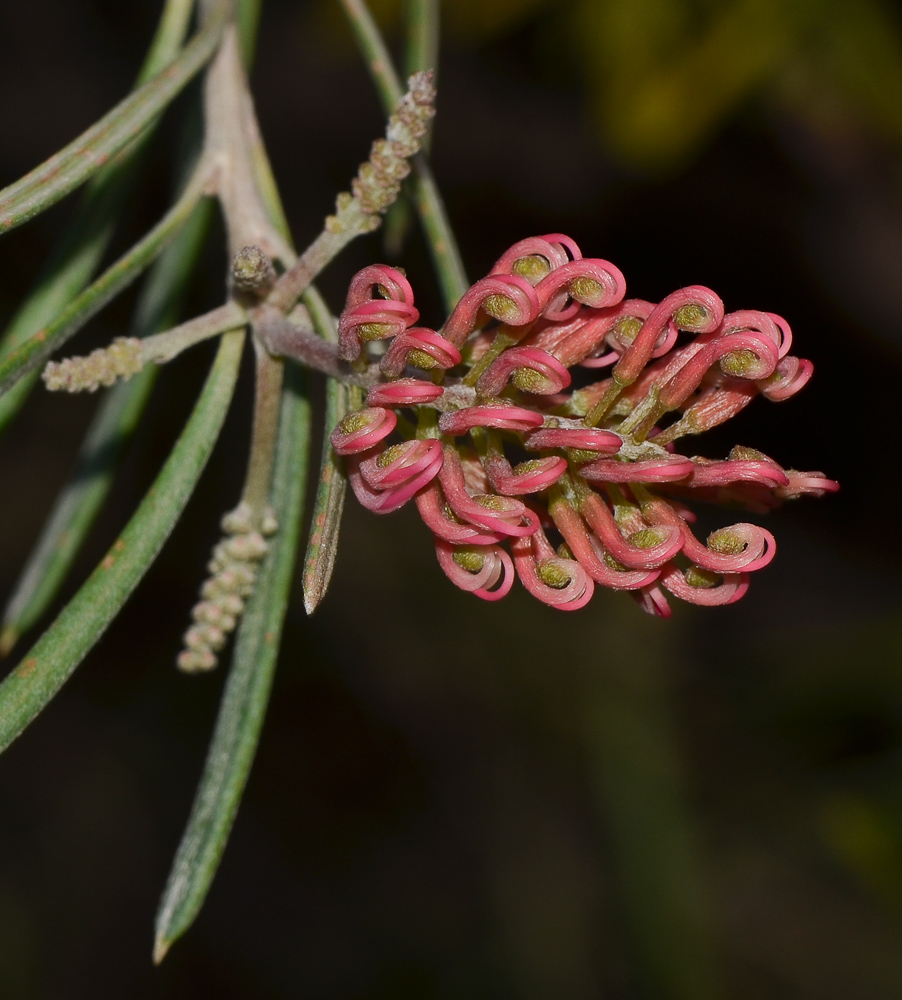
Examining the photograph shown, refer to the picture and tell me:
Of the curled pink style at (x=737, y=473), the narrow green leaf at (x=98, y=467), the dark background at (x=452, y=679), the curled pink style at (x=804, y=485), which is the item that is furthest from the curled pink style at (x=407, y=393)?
the dark background at (x=452, y=679)

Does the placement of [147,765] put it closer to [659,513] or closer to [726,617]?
[726,617]

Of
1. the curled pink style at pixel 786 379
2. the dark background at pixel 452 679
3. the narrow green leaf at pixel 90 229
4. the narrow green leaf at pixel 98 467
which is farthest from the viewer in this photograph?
the dark background at pixel 452 679

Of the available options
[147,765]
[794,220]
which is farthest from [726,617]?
[147,765]

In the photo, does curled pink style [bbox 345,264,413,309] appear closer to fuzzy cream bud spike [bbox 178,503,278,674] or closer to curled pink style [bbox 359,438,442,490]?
curled pink style [bbox 359,438,442,490]

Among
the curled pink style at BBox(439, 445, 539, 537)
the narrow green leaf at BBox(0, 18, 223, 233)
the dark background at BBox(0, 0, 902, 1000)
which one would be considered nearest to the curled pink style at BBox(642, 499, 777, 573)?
the curled pink style at BBox(439, 445, 539, 537)

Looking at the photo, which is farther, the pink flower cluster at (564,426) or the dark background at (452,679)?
the dark background at (452,679)

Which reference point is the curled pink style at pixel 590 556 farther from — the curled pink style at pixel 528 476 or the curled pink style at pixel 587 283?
the curled pink style at pixel 587 283

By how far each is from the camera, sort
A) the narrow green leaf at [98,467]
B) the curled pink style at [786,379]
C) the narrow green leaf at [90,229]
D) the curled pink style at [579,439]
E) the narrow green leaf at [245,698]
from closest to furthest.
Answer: the curled pink style at [579,439] < the curled pink style at [786,379] < the narrow green leaf at [245,698] < the narrow green leaf at [90,229] < the narrow green leaf at [98,467]
